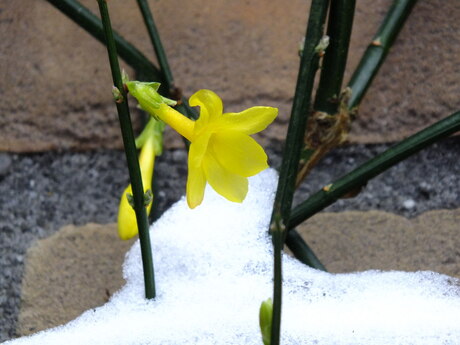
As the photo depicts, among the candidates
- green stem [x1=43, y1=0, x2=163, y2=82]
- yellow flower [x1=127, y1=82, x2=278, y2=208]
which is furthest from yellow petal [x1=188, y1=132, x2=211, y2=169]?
green stem [x1=43, y1=0, x2=163, y2=82]

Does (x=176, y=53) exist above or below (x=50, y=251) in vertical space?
above

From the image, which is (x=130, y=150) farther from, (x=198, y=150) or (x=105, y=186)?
(x=105, y=186)

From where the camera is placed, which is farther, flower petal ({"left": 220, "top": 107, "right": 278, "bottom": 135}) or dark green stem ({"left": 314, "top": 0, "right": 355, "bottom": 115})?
dark green stem ({"left": 314, "top": 0, "right": 355, "bottom": 115})

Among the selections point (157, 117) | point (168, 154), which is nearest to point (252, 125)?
point (157, 117)

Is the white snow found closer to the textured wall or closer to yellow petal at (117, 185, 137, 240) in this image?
yellow petal at (117, 185, 137, 240)

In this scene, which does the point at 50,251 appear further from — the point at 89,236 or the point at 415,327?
the point at 415,327

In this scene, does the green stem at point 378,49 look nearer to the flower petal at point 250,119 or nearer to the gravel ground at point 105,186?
the gravel ground at point 105,186
